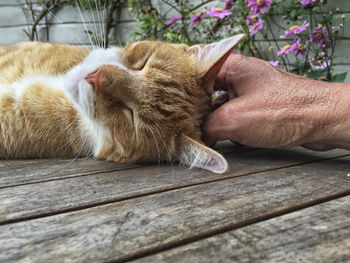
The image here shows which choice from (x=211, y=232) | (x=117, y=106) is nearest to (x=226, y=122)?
(x=117, y=106)

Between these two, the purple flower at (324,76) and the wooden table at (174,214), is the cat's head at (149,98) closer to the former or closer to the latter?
the wooden table at (174,214)

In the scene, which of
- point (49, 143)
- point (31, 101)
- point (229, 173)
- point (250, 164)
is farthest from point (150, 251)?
point (31, 101)

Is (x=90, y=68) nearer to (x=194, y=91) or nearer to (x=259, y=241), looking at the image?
A: (x=194, y=91)

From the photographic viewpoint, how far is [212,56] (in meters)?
1.59

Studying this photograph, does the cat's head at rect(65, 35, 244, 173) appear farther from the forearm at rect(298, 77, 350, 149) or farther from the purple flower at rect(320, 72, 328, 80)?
the purple flower at rect(320, 72, 328, 80)

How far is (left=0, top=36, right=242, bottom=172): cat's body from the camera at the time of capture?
1491 mm

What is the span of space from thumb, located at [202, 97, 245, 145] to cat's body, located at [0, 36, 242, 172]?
6cm

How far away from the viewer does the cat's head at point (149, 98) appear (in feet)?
4.84

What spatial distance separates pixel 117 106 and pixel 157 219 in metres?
0.72

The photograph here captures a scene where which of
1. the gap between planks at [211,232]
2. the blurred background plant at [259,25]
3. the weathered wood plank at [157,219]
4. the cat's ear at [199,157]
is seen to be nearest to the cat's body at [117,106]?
the cat's ear at [199,157]

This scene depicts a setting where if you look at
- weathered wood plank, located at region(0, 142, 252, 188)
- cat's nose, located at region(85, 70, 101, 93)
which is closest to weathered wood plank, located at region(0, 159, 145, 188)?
weathered wood plank, located at region(0, 142, 252, 188)

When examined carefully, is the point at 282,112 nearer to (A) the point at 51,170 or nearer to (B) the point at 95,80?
(B) the point at 95,80

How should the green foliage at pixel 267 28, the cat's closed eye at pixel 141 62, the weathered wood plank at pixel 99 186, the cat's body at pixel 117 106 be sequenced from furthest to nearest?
the green foliage at pixel 267 28
the cat's closed eye at pixel 141 62
the cat's body at pixel 117 106
the weathered wood plank at pixel 99 186

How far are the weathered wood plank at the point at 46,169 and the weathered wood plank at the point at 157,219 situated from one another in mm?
390
